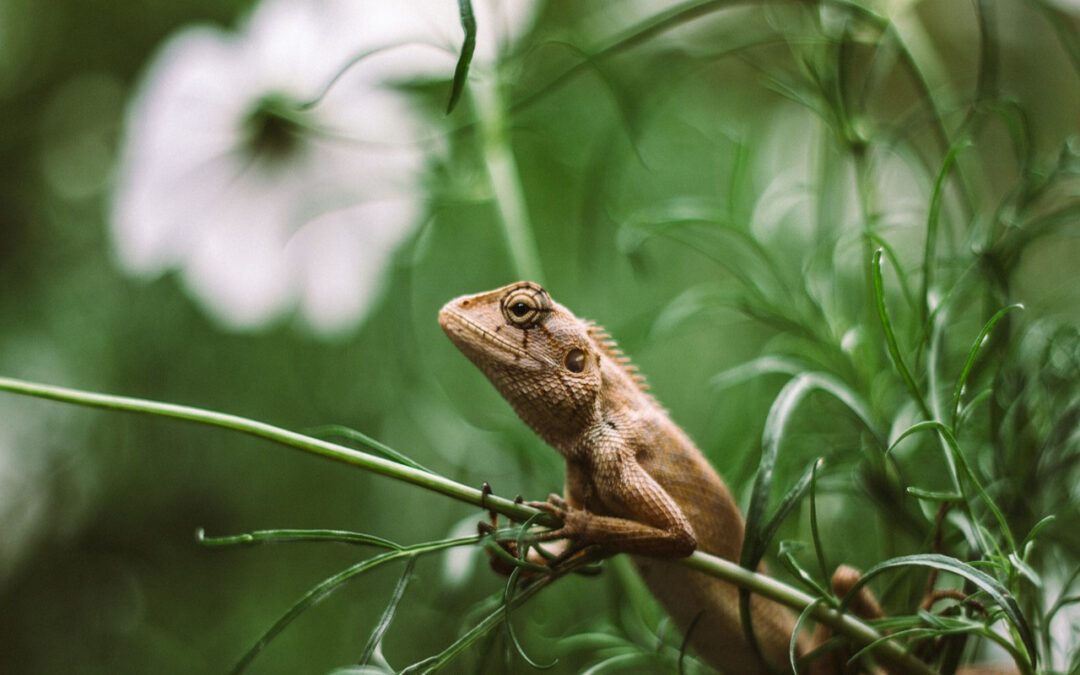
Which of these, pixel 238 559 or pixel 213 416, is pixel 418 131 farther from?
pixel 238 559

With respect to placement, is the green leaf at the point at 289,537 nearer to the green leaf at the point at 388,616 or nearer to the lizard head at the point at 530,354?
the green leaf at the point at 388,616

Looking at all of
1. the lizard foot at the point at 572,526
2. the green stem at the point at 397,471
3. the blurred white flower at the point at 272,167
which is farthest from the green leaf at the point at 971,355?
the blurred white flower at the point at 272,167

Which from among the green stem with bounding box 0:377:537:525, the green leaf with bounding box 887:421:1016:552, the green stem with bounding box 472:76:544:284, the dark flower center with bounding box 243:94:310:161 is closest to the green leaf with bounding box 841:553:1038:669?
the green leaf with bounding box 887:421:1016:552

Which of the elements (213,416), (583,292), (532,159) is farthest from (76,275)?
(213,416)

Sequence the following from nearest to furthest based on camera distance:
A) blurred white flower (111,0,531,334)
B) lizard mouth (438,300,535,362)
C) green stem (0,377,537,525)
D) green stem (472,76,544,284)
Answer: green stem (0,377,537,525) < lizard mouth (438,300,535,362) < green stem (472,76,544,284) < blurred white flower (111,0,531,334)

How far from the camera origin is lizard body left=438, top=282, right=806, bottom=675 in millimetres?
769

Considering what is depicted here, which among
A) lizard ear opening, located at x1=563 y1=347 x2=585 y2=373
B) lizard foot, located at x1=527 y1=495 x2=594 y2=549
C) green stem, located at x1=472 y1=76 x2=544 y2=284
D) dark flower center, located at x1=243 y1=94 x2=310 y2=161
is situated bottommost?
lizard foot, located at x1=527 y1=495 x2=594 y2=549

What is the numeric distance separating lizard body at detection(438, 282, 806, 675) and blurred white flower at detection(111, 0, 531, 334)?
356 mm

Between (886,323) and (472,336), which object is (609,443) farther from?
(886,323)

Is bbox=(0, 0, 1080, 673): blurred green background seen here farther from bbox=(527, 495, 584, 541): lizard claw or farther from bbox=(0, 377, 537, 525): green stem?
bbox=(0, 377, 537, 525): green stem

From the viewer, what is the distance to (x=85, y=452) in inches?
63.7

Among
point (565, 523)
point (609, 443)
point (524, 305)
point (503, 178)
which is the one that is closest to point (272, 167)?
point (503, 178)

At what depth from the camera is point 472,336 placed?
30.4 inches

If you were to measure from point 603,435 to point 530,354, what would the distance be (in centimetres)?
10
